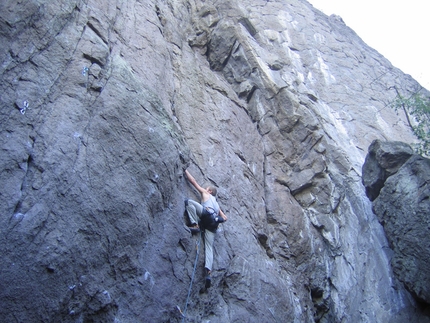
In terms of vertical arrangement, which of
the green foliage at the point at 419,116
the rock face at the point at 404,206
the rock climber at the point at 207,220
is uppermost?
the green foliage at the point at 419,116

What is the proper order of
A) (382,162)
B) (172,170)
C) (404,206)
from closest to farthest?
(172,170)
(404,206)
(382,162)

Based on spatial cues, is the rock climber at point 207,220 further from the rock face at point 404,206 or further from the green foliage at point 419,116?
the green foliage at point 419,116

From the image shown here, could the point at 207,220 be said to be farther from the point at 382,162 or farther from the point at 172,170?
the point at 382,162

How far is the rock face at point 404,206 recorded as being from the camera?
8.38m

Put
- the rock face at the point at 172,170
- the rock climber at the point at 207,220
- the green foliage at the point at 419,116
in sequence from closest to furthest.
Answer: the rock face at the point at 172,170 → the rock climber at the point at 207,220 → the green foliage at the point at 419,116

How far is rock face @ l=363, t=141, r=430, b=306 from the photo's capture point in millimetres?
8383

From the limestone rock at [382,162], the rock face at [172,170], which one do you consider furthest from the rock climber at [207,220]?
the limestone rock at [382,162]

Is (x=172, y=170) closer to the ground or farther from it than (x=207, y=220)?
farther from it

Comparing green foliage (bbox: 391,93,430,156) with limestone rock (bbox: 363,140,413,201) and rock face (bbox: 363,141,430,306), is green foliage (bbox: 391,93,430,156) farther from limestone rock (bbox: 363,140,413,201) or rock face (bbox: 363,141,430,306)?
rock face (bbox: 363,141,430,306)

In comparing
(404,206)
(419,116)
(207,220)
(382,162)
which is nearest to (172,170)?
(207,220)

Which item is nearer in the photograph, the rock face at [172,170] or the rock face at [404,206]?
the rock face at [172,170]

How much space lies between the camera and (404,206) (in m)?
9.00

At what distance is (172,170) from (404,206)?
6322 mm

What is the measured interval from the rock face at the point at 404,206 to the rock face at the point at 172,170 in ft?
1.04
